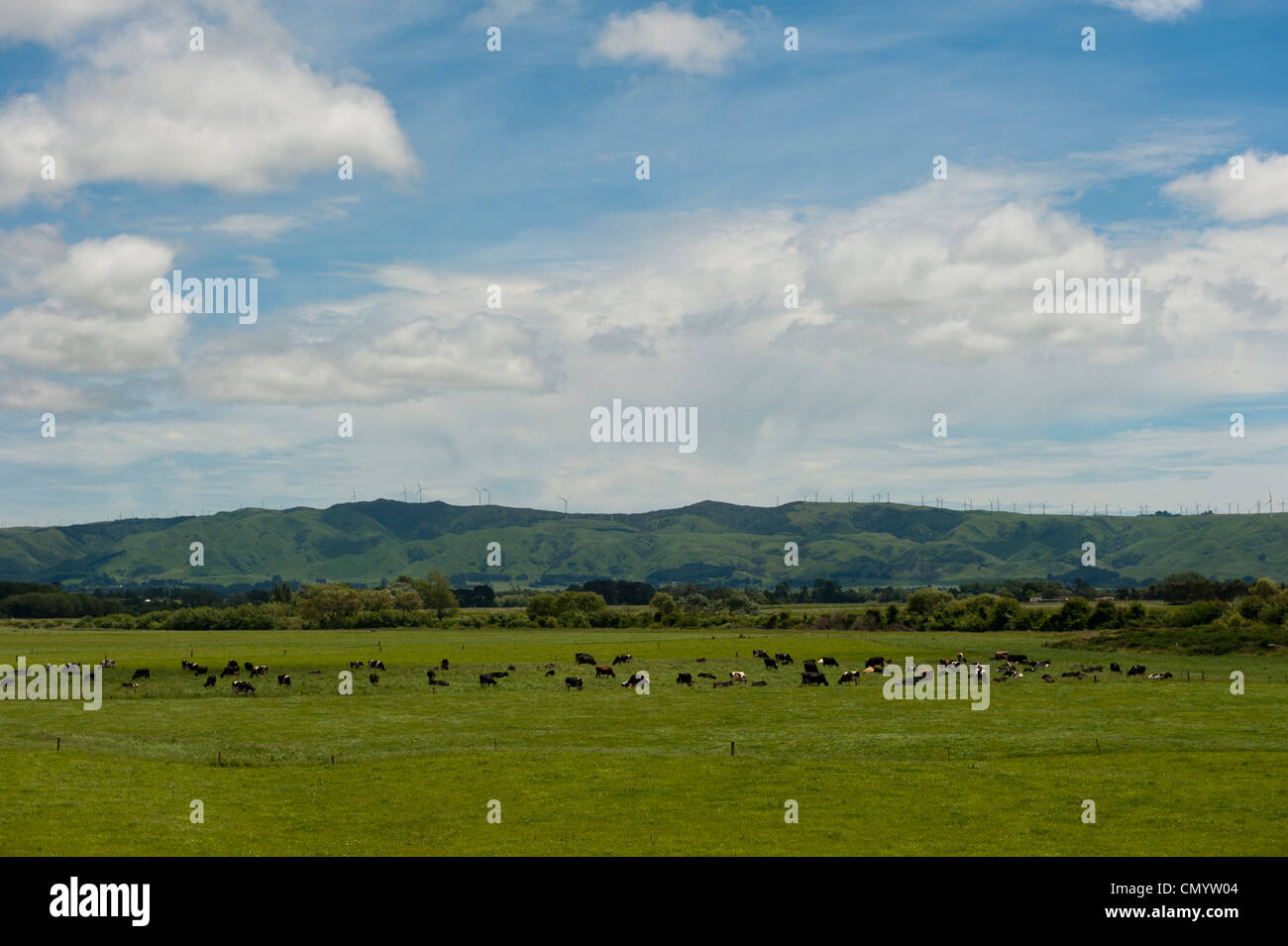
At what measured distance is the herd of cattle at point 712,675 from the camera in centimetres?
7606

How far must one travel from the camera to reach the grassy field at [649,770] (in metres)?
30.5

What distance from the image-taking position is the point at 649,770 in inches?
1617

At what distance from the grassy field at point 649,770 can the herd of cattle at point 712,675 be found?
1.55 metres

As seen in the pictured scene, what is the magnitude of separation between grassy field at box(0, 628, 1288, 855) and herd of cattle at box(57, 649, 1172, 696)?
5.09ft

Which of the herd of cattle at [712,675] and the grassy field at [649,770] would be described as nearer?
the grassy field at [649,770]

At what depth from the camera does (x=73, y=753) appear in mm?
44656

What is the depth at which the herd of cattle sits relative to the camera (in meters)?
76.1

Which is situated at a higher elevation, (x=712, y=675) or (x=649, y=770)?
(x=712, y=675)

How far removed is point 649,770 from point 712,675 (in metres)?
41.7

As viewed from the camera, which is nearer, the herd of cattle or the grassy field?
the grassy field

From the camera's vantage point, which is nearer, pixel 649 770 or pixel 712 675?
pixel 649 770
